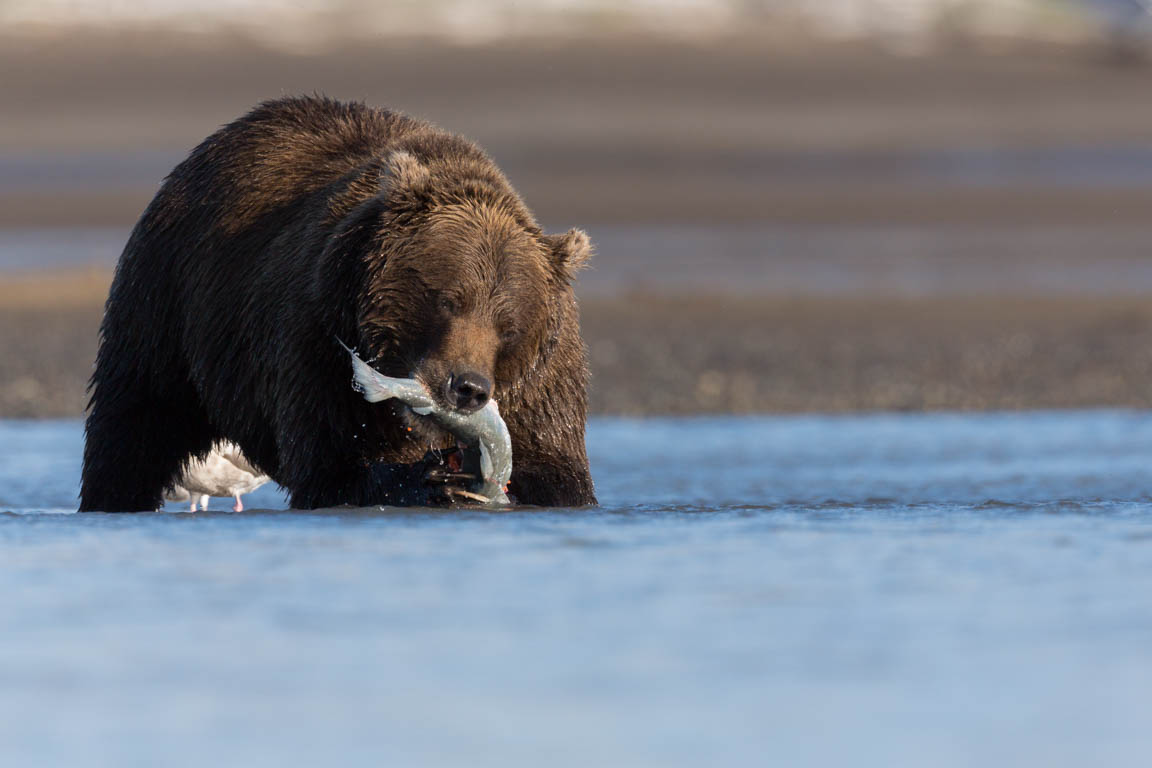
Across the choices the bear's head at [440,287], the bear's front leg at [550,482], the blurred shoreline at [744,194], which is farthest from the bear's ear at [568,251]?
the blurred shoreline at [744,194]

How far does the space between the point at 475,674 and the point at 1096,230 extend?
20.4 meters

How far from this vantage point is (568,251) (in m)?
6.97

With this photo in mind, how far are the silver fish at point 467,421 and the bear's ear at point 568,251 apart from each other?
654 millimetres

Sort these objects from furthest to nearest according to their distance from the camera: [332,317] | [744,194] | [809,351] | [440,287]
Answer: [744,194] → [809,351] → [332,317] → [440,287]

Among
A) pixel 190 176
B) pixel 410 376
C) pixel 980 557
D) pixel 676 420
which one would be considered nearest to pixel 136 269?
pixel 190 176

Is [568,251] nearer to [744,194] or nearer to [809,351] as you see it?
[809,351]

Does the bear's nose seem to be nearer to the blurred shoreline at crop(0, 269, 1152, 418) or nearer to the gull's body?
the gull's body

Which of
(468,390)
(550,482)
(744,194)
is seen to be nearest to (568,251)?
(550,482)

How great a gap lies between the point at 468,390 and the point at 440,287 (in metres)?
0.47

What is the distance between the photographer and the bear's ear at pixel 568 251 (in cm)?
697

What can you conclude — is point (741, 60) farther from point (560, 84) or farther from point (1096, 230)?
point (1096, 230)

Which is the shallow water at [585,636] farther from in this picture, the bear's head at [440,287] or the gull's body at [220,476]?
the gull's body at [220,476]

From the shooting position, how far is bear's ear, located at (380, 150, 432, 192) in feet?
21.7

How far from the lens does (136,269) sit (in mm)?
7719
